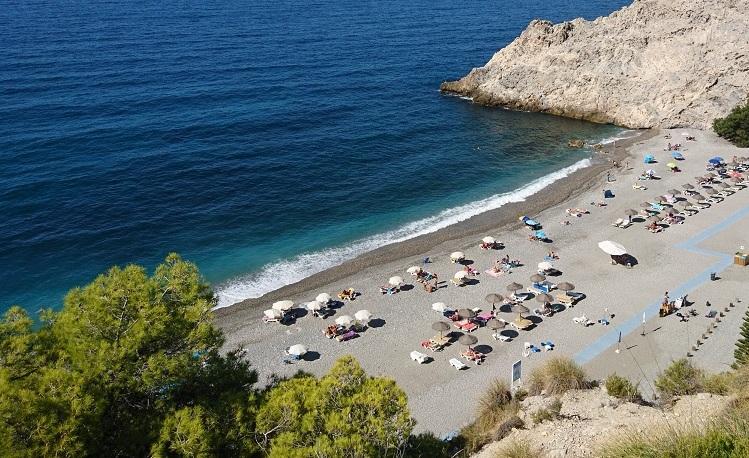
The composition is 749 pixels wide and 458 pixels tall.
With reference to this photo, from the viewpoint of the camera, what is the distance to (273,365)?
30828 mm

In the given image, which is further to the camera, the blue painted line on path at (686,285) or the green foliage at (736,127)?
the green foliage at (736,127)

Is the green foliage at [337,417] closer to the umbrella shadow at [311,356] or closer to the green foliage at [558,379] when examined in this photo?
the green foliage at [558,379]

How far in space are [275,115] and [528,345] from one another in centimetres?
4832

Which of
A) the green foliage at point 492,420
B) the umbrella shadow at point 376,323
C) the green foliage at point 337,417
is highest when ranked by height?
the green foliage at point 337,417

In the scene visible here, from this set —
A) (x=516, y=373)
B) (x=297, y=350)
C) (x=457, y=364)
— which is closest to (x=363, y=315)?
(x=297, y=350)

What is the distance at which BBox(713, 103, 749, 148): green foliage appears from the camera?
195 feet

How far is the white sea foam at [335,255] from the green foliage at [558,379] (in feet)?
68.2

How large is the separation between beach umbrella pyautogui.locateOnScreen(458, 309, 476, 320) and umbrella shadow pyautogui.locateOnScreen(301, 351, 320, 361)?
8476 mm

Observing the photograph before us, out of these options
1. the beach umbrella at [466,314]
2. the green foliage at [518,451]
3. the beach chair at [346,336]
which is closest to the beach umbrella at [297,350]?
the beach chair at [346,336]

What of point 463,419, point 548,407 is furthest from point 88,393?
point 463,419

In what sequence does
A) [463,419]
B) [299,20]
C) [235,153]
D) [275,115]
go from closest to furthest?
[463,419] → [235,153] → [275,115] → [299,20]

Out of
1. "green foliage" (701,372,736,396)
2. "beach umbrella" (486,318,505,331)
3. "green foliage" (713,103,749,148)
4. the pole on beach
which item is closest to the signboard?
"beach umbrella" (486,318,505,331)

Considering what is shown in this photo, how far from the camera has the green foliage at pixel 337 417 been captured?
14.6 m

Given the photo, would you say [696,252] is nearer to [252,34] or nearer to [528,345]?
[528,345]
